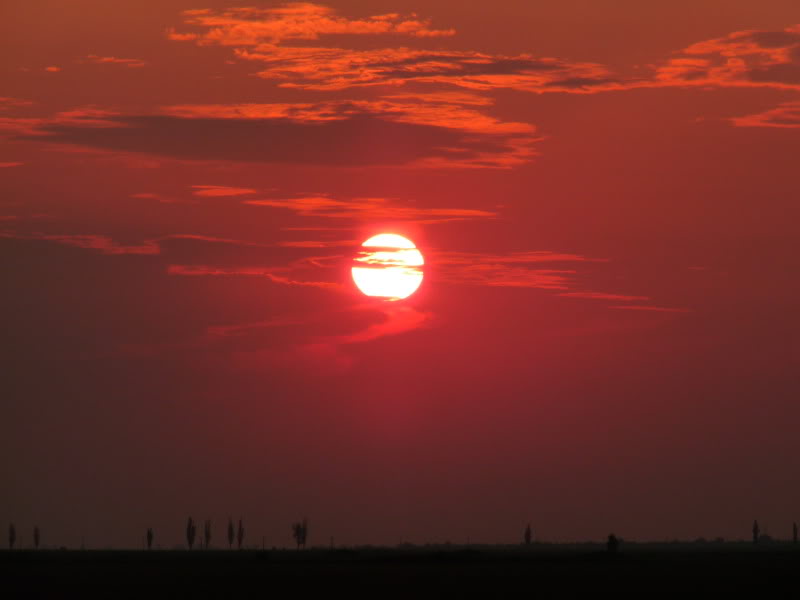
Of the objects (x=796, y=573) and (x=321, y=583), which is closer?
(x=321, y=583)

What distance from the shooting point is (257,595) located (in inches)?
3054

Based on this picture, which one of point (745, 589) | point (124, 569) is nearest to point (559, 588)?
point (745, 589)

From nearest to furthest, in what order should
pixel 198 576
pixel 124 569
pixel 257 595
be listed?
1. pixel 257 595
2. pixel 198 576
3. pixel 124 569

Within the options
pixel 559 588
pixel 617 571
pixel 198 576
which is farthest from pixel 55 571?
pixel 559 588

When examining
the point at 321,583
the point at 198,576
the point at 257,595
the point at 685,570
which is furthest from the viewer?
the point at 685,570

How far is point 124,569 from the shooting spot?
123188 mm

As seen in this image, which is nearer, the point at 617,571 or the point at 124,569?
the point at 617,571

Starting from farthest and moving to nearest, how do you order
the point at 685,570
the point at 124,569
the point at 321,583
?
the point at 124,569 → the point at 685,570 → the point at 321,583

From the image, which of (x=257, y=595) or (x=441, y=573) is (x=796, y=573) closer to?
(x=441, y=573)

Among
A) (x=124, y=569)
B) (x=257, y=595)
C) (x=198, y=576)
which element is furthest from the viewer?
(x=124, y=569)

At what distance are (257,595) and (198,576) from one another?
92.4 feet

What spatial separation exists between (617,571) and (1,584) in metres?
42.3

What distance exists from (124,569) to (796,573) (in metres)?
52.5

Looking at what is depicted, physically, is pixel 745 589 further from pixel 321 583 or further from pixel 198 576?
pixel 198 576
